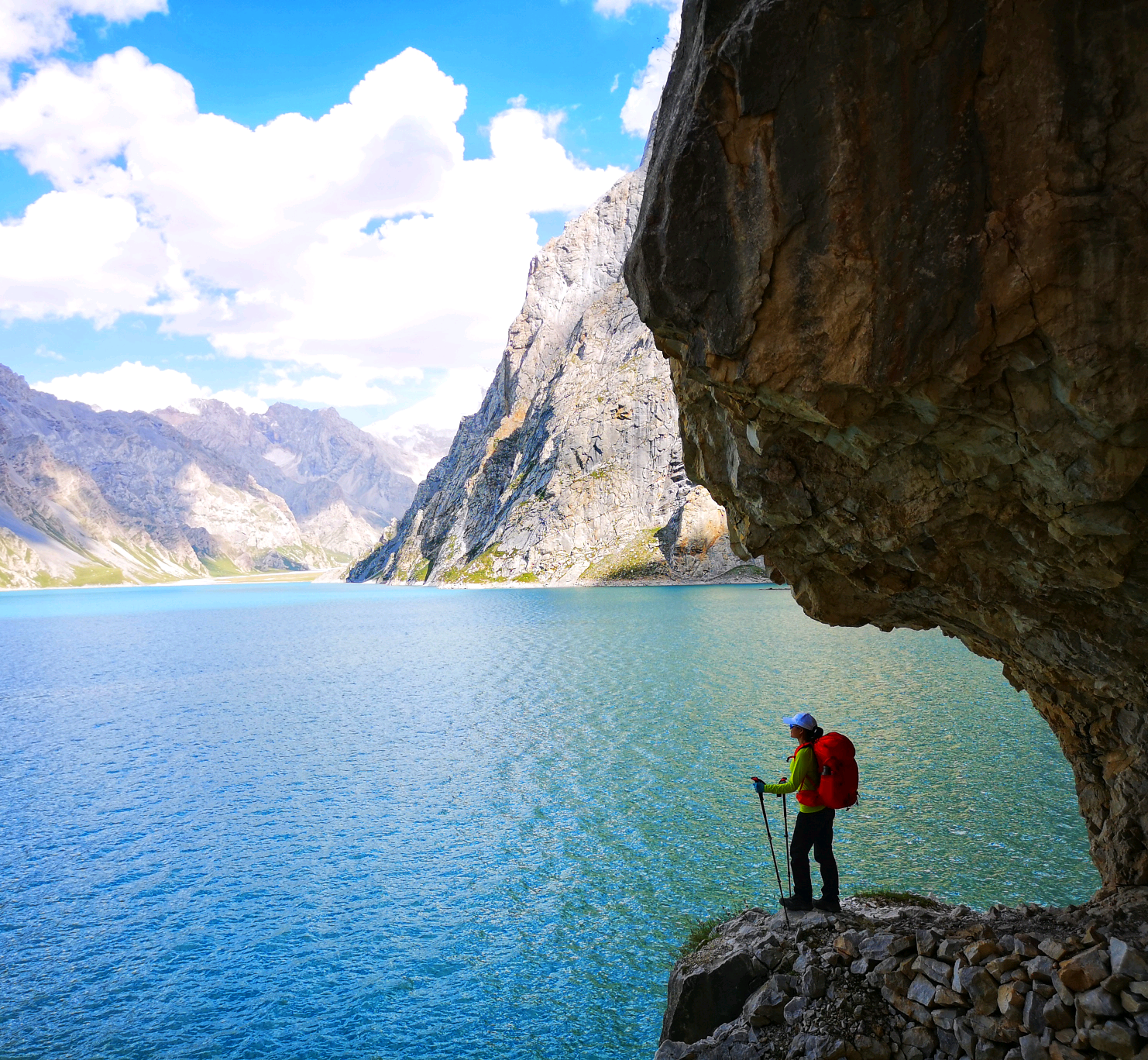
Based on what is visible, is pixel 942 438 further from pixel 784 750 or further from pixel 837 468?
pixel 784 750

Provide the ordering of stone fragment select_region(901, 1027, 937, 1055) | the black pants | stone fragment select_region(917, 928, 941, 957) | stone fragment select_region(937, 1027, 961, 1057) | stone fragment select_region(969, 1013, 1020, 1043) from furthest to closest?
the black pants
stone fragment select_region(917, 928, 941, 957)
stone fragment select_region(901, 1027, 937, 1055)
stone fragment select_region(937, 1027, 961, 1057)
stone fragment select_region(969, 1013, 1020, 1043)

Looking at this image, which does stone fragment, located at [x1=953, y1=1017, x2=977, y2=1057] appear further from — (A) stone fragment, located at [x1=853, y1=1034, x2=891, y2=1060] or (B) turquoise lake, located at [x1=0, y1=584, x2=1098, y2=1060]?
(B) turquoise lake, located at [x1=0, y1=584, x2=1098, y2=1060]

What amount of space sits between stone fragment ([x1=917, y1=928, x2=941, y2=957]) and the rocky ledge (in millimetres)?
18

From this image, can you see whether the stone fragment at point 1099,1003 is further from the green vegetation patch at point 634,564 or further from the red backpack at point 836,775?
the green vegetation patch at point 634,564

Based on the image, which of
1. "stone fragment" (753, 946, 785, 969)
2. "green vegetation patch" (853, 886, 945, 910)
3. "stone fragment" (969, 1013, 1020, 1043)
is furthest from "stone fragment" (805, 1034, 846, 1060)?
"green vegetation patch" (853, 886, 945, 910)

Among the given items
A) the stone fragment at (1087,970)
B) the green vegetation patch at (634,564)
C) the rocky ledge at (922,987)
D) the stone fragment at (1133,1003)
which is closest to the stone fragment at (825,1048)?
the rocky ledge at (922,987)

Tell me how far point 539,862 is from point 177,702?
3895cm

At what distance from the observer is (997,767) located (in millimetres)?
29406

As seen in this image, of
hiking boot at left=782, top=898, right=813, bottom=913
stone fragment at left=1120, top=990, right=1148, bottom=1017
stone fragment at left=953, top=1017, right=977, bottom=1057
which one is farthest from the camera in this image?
hiking boot at left=782, top=898, right=813, bottom=913

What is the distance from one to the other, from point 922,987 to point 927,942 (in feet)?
2.27

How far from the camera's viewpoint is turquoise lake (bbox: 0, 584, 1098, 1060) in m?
16.4

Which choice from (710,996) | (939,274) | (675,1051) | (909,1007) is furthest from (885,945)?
(939,274)

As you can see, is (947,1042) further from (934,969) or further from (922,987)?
(934,969)

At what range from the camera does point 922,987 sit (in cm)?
1055
